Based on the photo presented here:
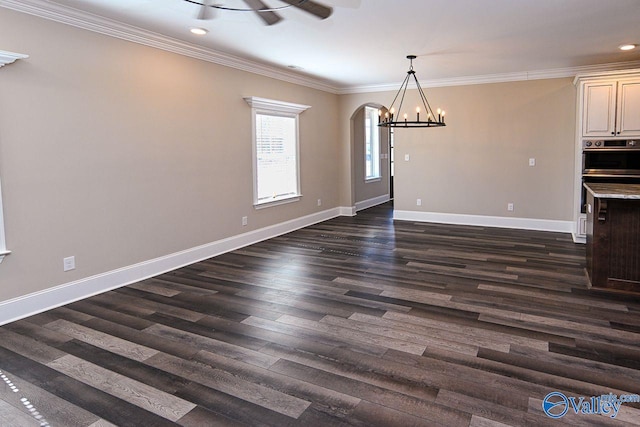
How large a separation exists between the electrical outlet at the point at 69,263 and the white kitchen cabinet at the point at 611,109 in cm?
639

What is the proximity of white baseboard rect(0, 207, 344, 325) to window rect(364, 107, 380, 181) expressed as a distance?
13.2 ft

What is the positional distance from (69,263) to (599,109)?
6.59m

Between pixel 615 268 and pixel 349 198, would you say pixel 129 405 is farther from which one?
pixel 349 198

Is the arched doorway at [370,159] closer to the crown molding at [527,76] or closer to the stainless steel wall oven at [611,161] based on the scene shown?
the crown molding at [527,76]

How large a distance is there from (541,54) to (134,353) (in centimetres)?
583

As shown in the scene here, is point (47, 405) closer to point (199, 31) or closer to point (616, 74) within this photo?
point (199, 31)

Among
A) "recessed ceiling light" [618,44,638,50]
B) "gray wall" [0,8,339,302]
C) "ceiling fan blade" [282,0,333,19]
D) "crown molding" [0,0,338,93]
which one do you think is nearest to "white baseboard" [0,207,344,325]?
"gray wall" [0,8,339,302]

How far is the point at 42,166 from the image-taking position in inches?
143

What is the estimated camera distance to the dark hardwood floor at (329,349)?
7.27 ft

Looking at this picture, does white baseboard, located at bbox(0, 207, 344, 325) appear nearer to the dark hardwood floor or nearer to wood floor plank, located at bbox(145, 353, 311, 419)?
the dark hardwood floor

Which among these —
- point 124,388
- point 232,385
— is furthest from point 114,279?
point 232,385

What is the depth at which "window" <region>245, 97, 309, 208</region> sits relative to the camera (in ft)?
20.5

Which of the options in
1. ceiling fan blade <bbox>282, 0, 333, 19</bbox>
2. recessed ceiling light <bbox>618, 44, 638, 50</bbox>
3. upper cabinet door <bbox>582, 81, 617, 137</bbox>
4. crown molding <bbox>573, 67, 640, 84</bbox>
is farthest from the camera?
upper cabinet door <bbox>582, 81, 617, 137</bbox>

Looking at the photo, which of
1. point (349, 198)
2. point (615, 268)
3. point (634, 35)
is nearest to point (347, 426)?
point (615, 268)
